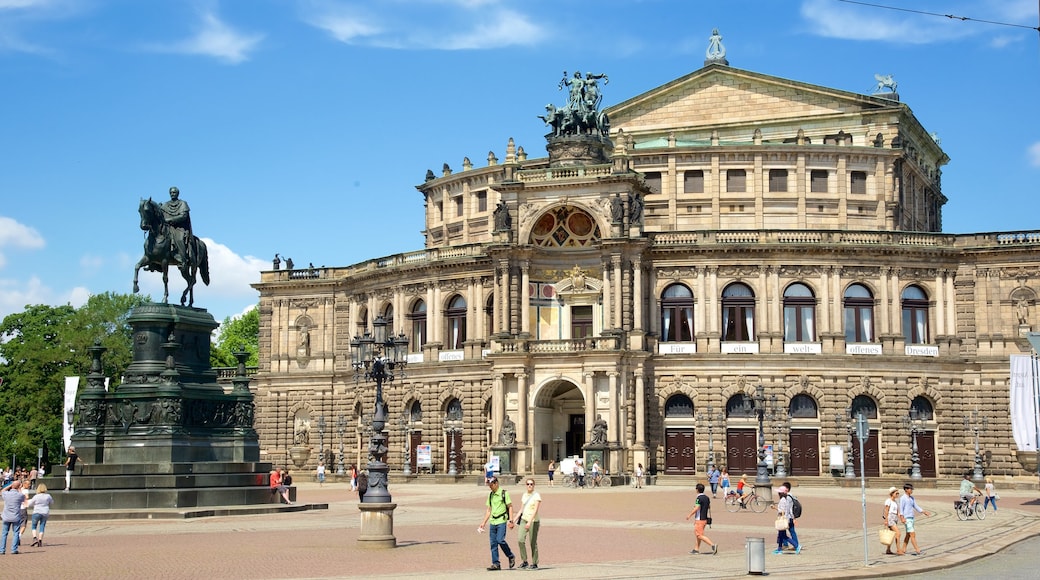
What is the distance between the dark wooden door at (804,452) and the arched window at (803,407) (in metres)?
0.87

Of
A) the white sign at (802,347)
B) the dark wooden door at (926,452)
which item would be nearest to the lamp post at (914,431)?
the dark wooden door at (926,452)

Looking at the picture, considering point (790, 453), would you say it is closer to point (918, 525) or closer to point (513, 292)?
point (513, 292)

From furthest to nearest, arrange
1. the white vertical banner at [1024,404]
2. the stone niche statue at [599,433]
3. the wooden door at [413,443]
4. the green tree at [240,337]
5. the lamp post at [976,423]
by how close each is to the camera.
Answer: the green tree at [240,337] < the wooden door at [413,443] < the lamp post at [976,423] < the stone niche statue at [599,433] < the white vertical banner at [1024,404]

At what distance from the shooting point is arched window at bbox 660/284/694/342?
251 ft

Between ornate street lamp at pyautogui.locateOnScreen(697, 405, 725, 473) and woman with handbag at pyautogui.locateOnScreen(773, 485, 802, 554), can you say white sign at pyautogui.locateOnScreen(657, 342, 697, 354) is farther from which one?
woman with handbag at pyautogui.locateOnScreen(773, 485, 802, 554)

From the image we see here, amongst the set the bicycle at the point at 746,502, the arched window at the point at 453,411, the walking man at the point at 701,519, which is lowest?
the bicycle at the point at 746,502

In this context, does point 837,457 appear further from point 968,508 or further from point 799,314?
point 968,508

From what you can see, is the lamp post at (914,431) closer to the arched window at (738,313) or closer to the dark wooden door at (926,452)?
the dark wooden door at (926,452)

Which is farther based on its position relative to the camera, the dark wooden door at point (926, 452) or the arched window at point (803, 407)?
the arched window at point (803, 407)

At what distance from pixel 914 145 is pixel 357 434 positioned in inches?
1682

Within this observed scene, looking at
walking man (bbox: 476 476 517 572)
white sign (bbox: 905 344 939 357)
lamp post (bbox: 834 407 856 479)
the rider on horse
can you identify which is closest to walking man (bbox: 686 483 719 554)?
walking man (bbox: 476 476 517 572)

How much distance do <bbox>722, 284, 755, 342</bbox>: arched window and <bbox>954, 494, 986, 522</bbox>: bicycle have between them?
100 ft

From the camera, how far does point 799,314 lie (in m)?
76.1

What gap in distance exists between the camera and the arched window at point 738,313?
7619 centimetres
